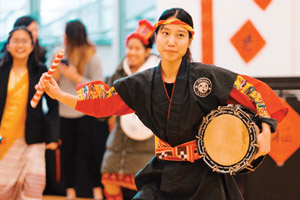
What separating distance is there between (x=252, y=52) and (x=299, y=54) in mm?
427

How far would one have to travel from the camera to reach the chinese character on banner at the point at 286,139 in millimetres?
3621

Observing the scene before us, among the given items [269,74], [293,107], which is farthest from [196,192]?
[269,74]

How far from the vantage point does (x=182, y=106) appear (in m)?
2.51

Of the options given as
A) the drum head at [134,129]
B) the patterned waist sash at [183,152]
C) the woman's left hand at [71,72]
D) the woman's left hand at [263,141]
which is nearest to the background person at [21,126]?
the drum head at [134,129]

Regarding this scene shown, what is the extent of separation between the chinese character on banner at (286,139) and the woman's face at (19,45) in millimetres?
2007

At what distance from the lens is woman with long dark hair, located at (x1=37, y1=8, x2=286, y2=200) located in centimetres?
249

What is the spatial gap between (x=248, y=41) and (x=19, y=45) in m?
2.12

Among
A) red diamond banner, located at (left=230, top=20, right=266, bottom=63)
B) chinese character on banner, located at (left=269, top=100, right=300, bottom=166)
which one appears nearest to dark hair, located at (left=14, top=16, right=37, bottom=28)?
red diamond banner, located at (left=230, top=20, right=266, bottom=63)

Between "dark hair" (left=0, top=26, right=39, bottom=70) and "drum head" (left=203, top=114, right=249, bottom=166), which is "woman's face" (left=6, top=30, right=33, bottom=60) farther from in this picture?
"drum head" (left=203, top=114, right=249, bottom=166)

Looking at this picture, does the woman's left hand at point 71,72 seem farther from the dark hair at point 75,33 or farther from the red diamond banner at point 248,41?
the red diamond banner at point 248,41

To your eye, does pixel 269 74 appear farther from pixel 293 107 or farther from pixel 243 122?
pixel 243 122

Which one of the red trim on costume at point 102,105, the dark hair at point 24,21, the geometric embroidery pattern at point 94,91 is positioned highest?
the dark hair at point 24,21

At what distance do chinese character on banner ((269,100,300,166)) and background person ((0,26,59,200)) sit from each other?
5.56 ft

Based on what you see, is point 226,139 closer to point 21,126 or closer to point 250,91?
point 250,91
